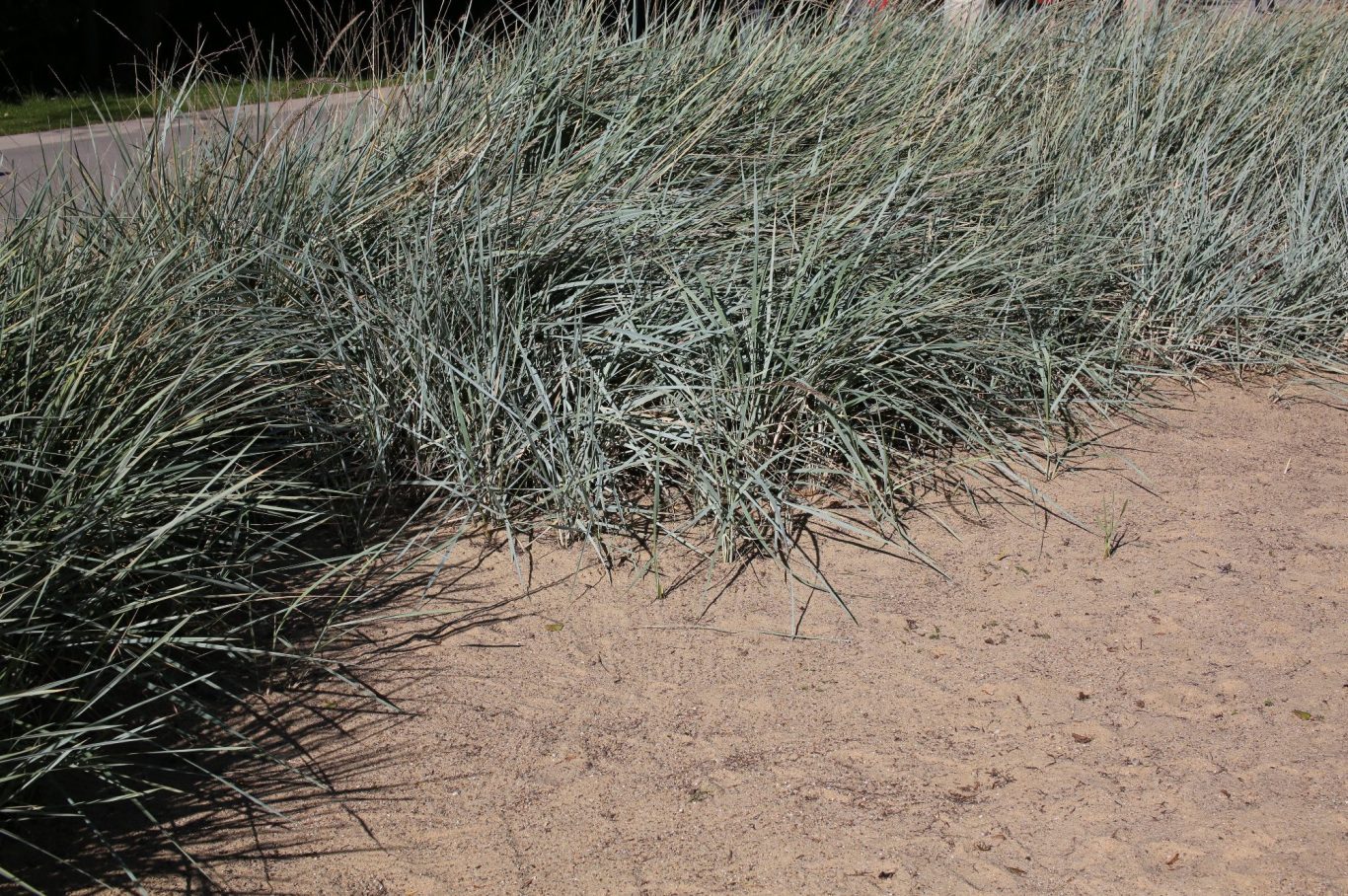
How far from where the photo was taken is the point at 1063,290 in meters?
4.99

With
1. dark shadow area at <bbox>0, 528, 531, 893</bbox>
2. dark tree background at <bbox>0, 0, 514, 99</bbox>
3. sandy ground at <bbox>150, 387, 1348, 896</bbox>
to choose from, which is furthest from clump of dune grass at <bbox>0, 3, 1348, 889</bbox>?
dark tree background at <bbox>0, 0, 514, 99</bbox>

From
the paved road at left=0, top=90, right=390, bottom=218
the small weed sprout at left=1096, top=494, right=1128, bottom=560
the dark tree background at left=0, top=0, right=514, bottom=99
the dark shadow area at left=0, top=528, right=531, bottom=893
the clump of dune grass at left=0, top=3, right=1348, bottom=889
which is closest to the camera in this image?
the dark shadow area at left=0, top=528, right=531, bottom=893

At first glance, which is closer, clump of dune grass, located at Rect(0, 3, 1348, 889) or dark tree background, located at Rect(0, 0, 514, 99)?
clump of dune grass, located at Rect(0, 3, 1348, 889)

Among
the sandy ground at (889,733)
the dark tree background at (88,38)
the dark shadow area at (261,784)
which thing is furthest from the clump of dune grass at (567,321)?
the dark tree background at (88,38)

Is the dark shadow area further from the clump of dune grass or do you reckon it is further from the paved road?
the paved road

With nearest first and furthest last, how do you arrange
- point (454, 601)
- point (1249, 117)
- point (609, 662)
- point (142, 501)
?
point (142, 501), point (609, 662), point (454, 601), point (1249, 117)

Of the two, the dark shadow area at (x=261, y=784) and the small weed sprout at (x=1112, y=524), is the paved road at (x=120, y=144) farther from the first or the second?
the small weed sprout at (x=1112, y=524)

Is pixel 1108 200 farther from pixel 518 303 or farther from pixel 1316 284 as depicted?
pixel 518 303

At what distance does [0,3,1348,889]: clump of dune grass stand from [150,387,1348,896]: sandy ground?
1.05 ft

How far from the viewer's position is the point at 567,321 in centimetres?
412

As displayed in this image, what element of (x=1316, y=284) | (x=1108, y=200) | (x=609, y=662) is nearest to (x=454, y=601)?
(x=609, y=662)

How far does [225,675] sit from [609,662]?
0.93 meters

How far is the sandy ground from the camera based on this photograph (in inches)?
103

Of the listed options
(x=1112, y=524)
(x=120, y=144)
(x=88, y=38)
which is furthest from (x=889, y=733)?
(x=88, y=38)
